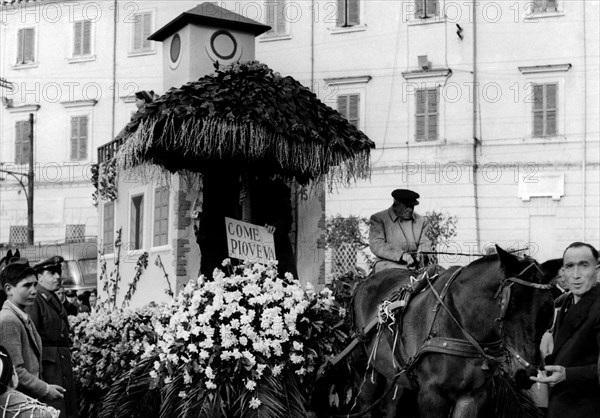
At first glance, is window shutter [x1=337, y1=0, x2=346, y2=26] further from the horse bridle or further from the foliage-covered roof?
the horse bridle

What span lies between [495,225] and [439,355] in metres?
24.5

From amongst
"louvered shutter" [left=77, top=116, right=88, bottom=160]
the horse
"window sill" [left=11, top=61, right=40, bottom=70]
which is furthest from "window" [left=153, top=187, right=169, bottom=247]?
"window sill" [left=11, top=61, right=40, bottom=70]

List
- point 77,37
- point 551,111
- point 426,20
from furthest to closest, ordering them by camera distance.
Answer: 1. point 77,37
2. point 426,20
3. point 551,111

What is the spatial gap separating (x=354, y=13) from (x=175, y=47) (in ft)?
64.6

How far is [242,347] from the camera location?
33.1 feet

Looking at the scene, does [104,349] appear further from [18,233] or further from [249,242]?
[18,233]

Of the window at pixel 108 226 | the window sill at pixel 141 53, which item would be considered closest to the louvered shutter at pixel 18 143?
the window sill at pixel 141 53

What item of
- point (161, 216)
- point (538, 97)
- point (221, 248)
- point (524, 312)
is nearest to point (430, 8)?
point (538, 97)

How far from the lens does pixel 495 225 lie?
3228 cm

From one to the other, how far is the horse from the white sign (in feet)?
7.89

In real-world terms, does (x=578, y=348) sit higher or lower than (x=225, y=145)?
lower

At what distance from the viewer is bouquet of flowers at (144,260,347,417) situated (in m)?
9.96

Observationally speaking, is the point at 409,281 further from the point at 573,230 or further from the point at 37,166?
the point at 37,166

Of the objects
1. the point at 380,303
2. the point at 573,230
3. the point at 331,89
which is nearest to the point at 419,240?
the point at 380,303
